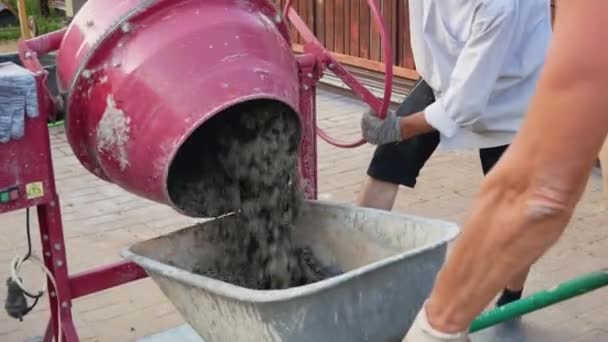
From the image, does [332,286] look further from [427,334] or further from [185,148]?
[185,148]

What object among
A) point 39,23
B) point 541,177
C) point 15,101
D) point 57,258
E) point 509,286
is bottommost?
point 39,23

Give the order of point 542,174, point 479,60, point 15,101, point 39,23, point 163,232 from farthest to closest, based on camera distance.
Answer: point 39,23
point 163,232
point 479,60
point 15,101
point 542,174

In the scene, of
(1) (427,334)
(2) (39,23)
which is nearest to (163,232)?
(1) (427,334)

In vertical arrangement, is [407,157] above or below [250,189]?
below

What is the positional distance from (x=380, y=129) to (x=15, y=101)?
1219 millimetres

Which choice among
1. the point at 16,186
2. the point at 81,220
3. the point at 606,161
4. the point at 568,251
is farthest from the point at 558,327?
the point at 81,220

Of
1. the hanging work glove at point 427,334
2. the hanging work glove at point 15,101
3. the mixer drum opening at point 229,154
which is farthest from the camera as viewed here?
the mixer drum opening at point 229,154

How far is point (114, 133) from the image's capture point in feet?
7.42

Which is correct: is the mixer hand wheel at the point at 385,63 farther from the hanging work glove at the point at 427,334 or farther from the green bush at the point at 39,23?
the green bush at the point at 39,23

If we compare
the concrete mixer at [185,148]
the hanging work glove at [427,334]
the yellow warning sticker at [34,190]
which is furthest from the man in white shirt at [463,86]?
the hanging work glove at [427,334]

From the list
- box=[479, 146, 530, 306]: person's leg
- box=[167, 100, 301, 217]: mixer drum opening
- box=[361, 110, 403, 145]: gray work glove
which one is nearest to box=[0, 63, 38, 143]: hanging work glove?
box=[167, 100, 301, 217]: mixer drum opening

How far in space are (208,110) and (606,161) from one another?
91 centimetres

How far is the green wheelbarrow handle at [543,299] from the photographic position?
2.11 metres

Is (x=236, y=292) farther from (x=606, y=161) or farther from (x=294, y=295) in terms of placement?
(x=606, y=161)
